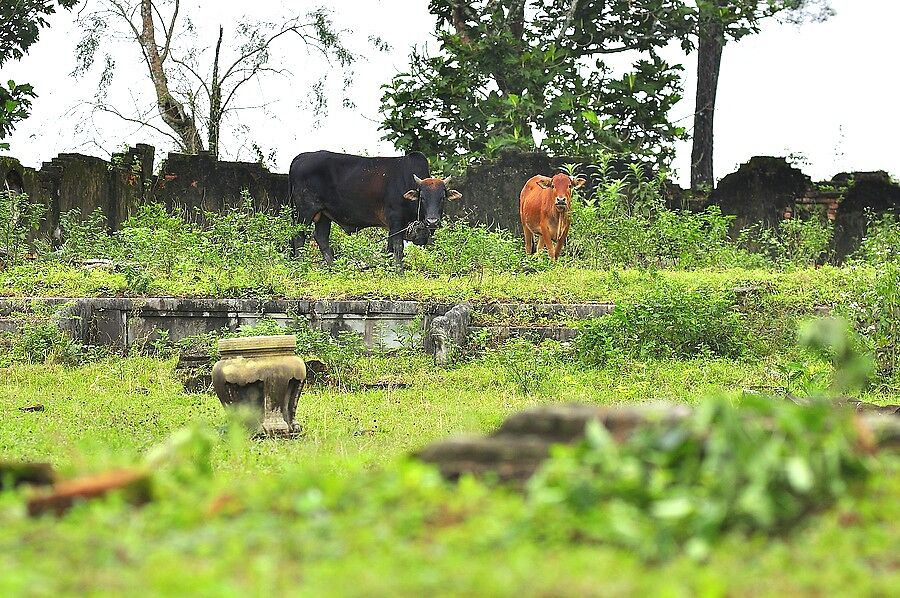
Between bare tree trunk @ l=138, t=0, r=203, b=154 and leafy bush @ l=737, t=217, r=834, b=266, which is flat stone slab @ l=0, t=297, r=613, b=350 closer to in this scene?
leafy bush @ l=737, t=217, r=834, b=266

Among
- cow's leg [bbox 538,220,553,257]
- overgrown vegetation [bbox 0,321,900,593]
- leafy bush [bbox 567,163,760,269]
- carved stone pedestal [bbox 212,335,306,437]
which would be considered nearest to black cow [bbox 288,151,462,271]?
cow's leg [bbox 538,220,553,257]

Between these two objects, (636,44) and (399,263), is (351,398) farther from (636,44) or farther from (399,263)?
(636,44)

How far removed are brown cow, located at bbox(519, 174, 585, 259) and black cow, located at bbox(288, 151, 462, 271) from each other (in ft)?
3.43

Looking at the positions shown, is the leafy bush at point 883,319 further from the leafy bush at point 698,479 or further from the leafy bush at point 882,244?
the leafy bush at point 698,479

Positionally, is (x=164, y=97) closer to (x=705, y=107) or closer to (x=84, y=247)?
(x=84, y=247)

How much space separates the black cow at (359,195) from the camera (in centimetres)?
1598

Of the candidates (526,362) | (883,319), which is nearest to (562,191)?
(526,362)

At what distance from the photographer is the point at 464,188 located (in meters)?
19.1

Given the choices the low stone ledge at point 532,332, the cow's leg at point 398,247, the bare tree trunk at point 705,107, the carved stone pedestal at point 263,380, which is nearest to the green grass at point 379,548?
the carved stone pedestal at point 263,380

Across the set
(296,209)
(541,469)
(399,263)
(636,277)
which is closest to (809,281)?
(636,277)

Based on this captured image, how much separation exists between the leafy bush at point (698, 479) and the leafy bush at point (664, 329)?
749cm

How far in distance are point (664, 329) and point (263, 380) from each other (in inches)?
159

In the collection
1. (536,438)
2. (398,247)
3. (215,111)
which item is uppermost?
(215,111)

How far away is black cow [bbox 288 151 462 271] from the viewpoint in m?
16.0
